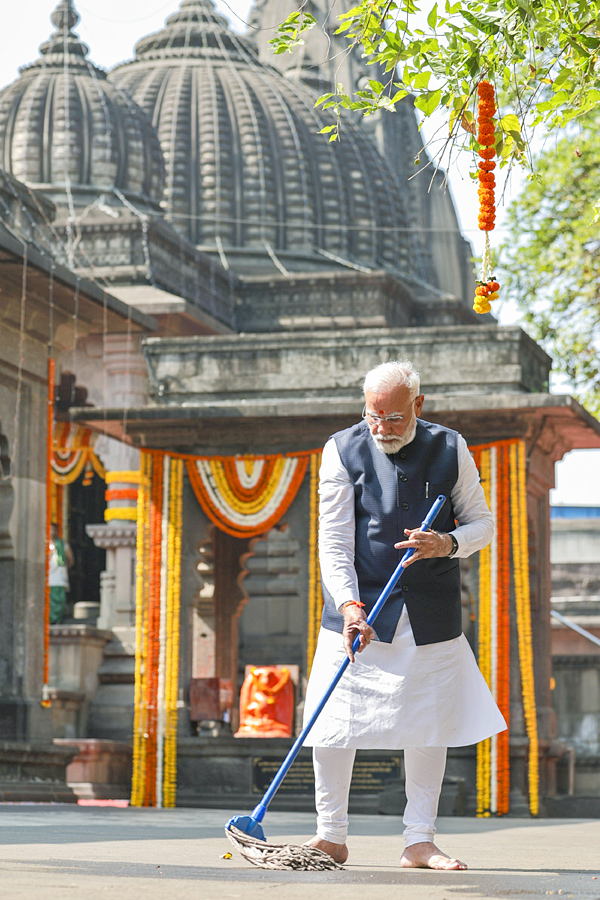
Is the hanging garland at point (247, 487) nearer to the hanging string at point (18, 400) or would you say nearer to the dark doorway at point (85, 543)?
the hanging string at point (18, 400)

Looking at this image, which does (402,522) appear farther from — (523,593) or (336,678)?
(523,593)

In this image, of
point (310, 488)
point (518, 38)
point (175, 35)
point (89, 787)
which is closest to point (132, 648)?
point (89, 787)

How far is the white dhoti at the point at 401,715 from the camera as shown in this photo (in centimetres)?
591

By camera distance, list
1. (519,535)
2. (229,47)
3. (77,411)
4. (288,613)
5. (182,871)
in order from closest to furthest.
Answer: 1. (182,871)
2. (519,535)
3. (77,411)
4. (288,613)
5. (229,47)

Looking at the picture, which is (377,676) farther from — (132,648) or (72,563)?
(72,563)

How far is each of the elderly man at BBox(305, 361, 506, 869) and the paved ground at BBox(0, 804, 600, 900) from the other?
0.38 m

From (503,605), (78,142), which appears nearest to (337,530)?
(503,605)

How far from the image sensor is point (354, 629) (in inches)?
228

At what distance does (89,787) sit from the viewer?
17.1 metres

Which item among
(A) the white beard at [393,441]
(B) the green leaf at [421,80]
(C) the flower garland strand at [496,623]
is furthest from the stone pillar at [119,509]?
(A) the white beard at [393,441]

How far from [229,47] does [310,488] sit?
20.5 m

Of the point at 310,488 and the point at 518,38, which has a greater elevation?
the point at 518,38

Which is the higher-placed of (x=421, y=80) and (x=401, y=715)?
(x=421, y=80)

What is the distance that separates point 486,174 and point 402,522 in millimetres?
2200
